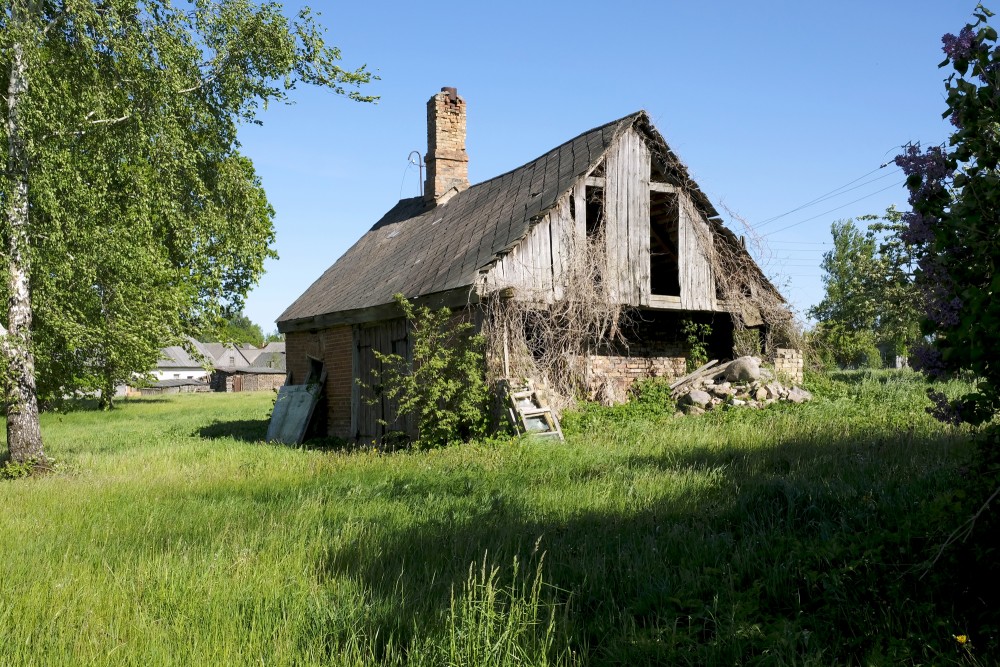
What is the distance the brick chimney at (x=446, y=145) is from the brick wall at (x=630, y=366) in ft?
23.8

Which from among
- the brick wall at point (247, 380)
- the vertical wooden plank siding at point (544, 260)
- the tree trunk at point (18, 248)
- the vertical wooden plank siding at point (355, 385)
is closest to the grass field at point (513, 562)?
the tree trunk at point (18, 248)

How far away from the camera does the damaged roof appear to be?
13.0 meters

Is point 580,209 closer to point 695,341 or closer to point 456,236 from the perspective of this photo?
point 456,236

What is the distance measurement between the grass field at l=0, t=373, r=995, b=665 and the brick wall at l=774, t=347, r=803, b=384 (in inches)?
248

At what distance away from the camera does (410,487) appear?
7.81 m

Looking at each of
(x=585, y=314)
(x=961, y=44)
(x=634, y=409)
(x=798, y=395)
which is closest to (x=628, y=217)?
(x=585, y=314)

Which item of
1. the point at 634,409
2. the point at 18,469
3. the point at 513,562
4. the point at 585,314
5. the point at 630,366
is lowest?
the point at 18,469

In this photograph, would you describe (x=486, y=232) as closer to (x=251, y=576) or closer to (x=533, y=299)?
(x=533, y=299)

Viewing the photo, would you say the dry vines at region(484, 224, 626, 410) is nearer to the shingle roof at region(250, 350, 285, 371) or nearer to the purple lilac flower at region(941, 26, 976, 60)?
the purple lilac flower at region(941, 26, 976, 60)

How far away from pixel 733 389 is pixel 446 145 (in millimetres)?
9898

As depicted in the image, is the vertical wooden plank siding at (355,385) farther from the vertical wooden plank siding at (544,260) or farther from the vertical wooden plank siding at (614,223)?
the vertical wooden plank siding at (614,223)

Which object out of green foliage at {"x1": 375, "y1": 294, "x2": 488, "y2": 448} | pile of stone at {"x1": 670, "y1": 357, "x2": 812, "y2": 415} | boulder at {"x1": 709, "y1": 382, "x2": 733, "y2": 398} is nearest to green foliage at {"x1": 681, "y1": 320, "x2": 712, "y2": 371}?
pile of stone at {"x1": 670, "y1": 357, "x2": 812, "y2": 415}

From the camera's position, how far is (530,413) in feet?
37.3

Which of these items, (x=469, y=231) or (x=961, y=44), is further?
(x=469, y=231)
